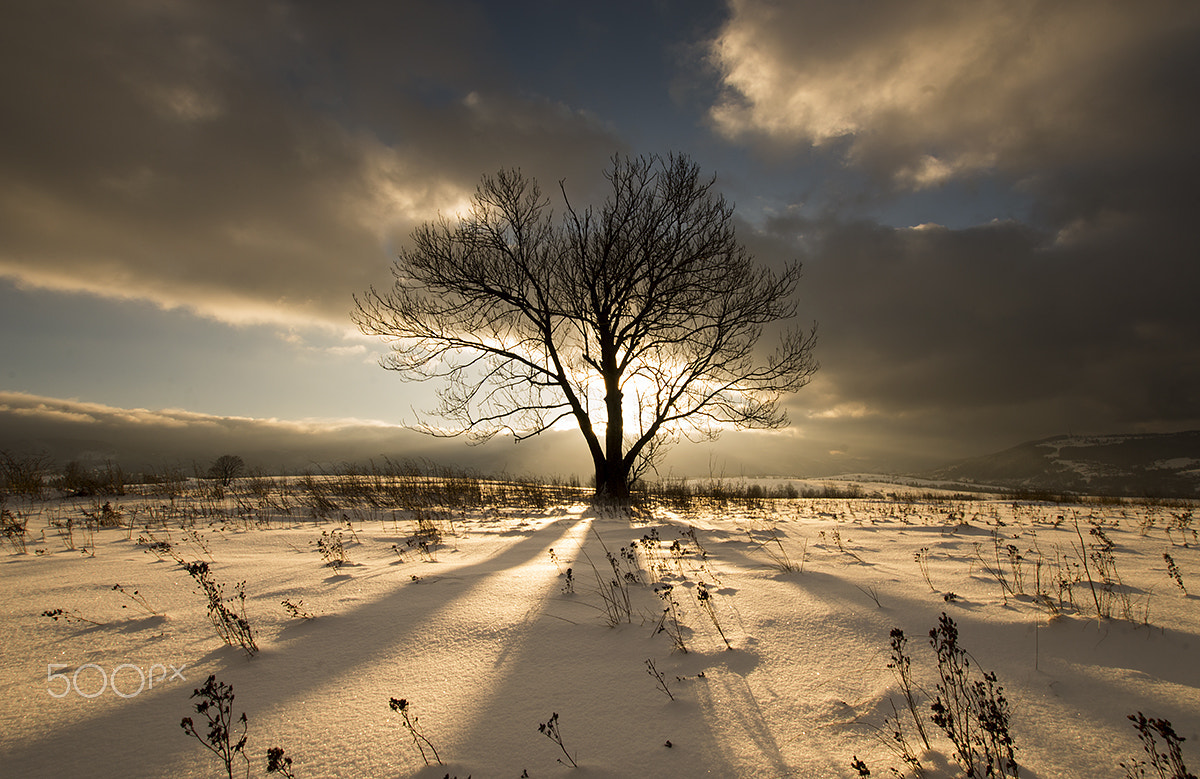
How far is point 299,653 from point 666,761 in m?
1.99

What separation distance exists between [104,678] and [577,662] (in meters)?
2.18

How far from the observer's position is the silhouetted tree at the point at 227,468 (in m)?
14.0

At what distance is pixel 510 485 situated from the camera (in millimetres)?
15219

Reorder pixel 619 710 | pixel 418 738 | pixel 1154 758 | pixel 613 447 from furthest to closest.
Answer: pixel 613 447 → pixel 619 710 → pixel 418 738 → pixel 1154 758

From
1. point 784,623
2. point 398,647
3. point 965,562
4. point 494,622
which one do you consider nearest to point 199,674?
point 398,647

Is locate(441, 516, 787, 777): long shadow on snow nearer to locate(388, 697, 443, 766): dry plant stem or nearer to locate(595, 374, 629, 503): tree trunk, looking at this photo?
locate(388, 697, 443, 766): dry plant stem

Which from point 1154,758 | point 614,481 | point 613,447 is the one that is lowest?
point 1154,758

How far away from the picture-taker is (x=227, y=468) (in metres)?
14.5

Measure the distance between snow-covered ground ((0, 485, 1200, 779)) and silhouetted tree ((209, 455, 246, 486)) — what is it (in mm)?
11007

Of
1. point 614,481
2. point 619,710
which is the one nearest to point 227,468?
point 614,481

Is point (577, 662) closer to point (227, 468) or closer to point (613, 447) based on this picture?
point (613, 447)

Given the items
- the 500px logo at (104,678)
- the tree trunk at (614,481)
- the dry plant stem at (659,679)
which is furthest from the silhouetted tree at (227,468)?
the dry plant stem at (659,679)

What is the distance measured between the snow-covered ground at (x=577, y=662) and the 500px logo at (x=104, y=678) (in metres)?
0.01

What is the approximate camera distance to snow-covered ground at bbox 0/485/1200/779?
1669 mm
